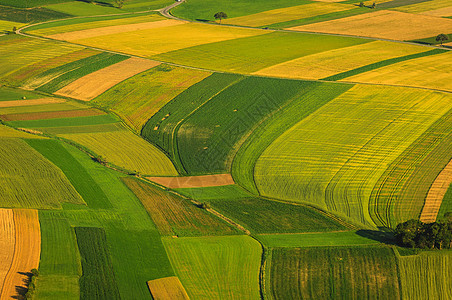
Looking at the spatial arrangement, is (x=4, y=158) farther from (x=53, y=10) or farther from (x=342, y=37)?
(x=53, y=10)

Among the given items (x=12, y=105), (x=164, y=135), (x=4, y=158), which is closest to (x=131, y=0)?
(x=12, y=105)

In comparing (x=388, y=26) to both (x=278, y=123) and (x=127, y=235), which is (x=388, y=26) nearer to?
(x=278, y=123)

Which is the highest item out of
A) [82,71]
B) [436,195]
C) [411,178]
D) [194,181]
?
[82,71]

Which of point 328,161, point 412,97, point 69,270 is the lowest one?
point 69,270

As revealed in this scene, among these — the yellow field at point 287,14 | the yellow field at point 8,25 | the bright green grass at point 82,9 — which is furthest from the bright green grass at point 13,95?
the yellow field at point 287,14

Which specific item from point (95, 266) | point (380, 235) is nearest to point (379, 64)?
point (380, 235)

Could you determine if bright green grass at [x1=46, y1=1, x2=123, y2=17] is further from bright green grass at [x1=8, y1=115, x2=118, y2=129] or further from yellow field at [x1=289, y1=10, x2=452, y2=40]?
Answer: bright green grass at [x1=8, y1=115, x2=118, y2=129]
